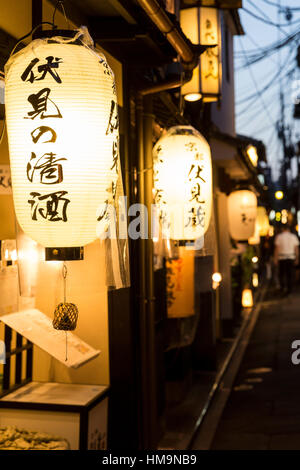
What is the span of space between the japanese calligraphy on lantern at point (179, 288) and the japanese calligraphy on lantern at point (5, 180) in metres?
5.44

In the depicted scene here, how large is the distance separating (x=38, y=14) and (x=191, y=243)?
4.02m

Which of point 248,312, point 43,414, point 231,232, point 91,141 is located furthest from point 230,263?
point 91,141

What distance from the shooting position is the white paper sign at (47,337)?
6.26 meters

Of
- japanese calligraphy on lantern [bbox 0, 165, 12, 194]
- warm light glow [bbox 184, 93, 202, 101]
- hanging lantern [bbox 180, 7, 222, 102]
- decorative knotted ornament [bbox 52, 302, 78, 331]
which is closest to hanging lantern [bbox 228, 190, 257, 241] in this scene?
hanging lantern [bbox 180, 7, 222, 102]

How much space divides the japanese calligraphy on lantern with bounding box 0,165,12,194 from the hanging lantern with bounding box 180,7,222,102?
281 inches

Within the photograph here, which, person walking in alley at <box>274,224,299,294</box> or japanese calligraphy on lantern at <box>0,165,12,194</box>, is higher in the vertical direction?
japanese calligraphy on lantern at <box>0,165,12,194</box>

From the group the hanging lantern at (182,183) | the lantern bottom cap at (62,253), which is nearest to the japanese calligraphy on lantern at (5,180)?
the lantern bottom cap at (62,253)

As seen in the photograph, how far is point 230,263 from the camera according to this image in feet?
65.4

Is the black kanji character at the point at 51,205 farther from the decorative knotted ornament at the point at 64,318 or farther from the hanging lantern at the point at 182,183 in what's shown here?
the hanging lantern at the point at 182,183

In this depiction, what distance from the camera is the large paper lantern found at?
416cm

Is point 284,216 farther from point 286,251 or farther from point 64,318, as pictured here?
point 64,318

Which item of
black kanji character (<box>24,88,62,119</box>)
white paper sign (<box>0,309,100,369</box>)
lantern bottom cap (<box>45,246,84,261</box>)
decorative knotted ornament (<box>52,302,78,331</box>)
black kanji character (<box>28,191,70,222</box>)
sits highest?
black kanji character (<box>24,88,62,119</box>)

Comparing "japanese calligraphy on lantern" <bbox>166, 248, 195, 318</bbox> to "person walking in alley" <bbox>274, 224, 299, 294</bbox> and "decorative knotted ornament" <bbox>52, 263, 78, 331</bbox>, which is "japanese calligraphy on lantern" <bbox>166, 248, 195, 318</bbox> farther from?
"person walking in alley" <bbox>274, 224, 299, 294</bbox>

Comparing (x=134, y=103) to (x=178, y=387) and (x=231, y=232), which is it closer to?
(x=178, y=387)
